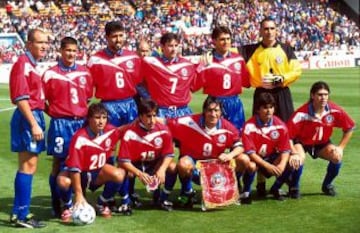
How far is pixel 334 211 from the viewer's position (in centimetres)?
621

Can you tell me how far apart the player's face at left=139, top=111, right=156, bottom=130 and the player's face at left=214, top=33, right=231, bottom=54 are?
4.25 feet

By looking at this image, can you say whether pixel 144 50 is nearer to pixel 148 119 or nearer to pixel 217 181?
pixel 148 119

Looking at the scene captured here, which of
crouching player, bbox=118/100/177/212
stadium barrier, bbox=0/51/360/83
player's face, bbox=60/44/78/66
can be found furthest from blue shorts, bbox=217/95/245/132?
stadium barrier, bbox=0/51/360/83

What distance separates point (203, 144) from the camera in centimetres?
664

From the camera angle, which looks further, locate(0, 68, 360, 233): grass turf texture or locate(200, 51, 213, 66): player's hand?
locate(200, 51, 213, 66): player's hand

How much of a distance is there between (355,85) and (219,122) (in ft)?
50.7

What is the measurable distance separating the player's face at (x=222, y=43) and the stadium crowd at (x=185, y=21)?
78.0 ft

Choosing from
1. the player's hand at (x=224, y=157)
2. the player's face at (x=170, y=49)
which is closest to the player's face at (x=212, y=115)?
the player's hand at (x=224, y=157)

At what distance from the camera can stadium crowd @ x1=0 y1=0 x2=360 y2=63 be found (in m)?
33.1

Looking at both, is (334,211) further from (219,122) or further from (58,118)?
(58,118)

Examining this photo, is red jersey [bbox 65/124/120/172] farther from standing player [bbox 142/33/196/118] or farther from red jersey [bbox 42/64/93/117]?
standing player [bbox 142/33/196/118]

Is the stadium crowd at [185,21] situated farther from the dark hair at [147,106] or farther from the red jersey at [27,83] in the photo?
the red jersey at [27,83]

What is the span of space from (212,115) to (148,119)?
2.16ft

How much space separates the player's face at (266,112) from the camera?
21.7ft
